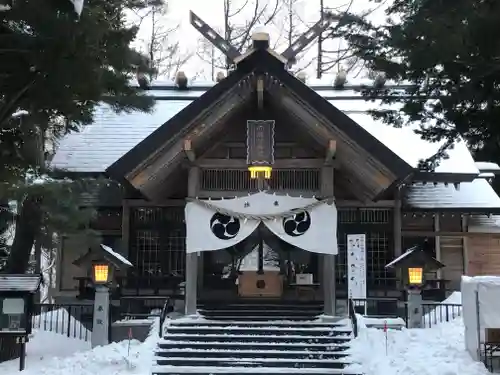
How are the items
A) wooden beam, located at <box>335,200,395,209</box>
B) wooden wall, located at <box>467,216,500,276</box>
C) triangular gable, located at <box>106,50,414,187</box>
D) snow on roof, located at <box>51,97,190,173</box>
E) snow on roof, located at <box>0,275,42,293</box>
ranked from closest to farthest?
1. snow on roof, located at <box>0,275,42,293</box>
2. triangular gable, located at <box>106,50,414,187</box>
3. wooden beam, located at <box>335,200,395,209</box>
4. snow on roof, located at <box>51,97,190,173</box>
5. wooden wall, located at <box>467,216,500,276</box>

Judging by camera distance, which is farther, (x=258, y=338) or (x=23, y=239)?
(x=23, y=239)

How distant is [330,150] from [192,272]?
13.8 feet

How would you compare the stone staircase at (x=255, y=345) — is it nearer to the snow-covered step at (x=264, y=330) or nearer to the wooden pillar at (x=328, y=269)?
the snow-covered step at (x=264, y=330)

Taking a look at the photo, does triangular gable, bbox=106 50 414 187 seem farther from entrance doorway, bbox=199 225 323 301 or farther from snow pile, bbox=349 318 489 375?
entrance doorway, bbox=199 225 323 301

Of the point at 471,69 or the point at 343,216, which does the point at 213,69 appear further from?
the point at 471,69

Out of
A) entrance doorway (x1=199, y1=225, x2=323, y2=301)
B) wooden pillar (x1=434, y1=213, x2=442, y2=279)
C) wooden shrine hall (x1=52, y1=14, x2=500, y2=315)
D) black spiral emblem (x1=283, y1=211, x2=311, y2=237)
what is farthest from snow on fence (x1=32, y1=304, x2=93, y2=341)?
wooden pillar (x1=434, y1=213, x2=442, y2=279)

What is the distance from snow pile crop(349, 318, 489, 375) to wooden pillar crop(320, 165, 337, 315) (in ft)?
5.81

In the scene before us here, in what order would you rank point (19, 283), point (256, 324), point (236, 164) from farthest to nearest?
point (236, 164) < point (256, 324) < point (19, 283)

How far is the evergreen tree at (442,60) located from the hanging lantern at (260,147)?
122 inches

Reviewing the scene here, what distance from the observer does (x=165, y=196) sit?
17062mm

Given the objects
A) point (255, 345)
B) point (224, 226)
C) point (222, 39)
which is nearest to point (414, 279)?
point (255, 345)

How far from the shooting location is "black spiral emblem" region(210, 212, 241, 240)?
14203 millimetres

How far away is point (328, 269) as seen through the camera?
14289 mm

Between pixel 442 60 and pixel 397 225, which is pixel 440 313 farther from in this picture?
pixel 442 60
